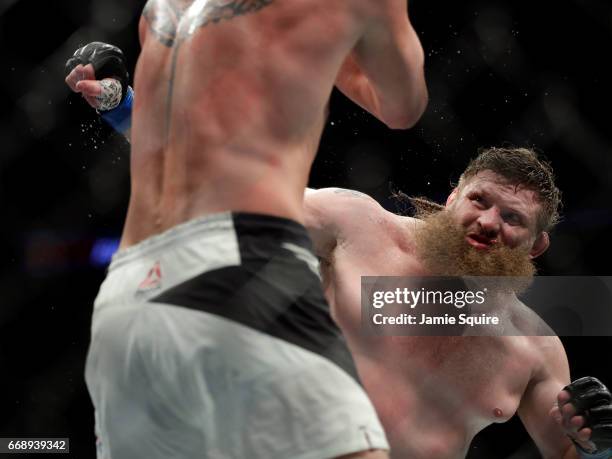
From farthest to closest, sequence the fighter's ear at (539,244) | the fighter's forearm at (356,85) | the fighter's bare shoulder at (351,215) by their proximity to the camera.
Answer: the fighter's ear at (539,244) → the fighter's bare shoulder at (351,215) → the fighter's forearm at (356,85)

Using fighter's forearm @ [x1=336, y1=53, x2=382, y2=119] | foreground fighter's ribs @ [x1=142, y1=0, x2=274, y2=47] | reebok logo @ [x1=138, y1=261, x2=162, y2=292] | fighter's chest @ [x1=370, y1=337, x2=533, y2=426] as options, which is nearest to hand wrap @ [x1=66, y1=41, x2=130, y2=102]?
foreground fighter's ribs @ [x1=142, y1=0, x2=274, y2=47]

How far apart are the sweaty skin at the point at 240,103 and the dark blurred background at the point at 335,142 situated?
4.39ft

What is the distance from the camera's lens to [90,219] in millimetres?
2525

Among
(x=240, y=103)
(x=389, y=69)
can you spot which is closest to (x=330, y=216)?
(x=389, y=69)

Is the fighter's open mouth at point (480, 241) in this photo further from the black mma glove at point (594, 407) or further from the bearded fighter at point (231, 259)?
the bearded fighter at point (231, 259)

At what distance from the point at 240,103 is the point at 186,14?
0.19 metres

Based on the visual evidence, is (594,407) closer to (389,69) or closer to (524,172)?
(524,172)

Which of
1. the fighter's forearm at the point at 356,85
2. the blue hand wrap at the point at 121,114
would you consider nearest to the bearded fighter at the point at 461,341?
the blue hand wrap at the point at 121,114

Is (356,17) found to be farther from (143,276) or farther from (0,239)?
(0,239)

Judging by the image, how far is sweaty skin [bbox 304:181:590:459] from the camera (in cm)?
183

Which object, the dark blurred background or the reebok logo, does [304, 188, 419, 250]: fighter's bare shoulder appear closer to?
the dark blurred background

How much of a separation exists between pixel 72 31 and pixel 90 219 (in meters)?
0.53

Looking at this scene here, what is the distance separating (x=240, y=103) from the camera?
105 cm

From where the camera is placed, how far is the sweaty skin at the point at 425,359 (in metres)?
1.83
